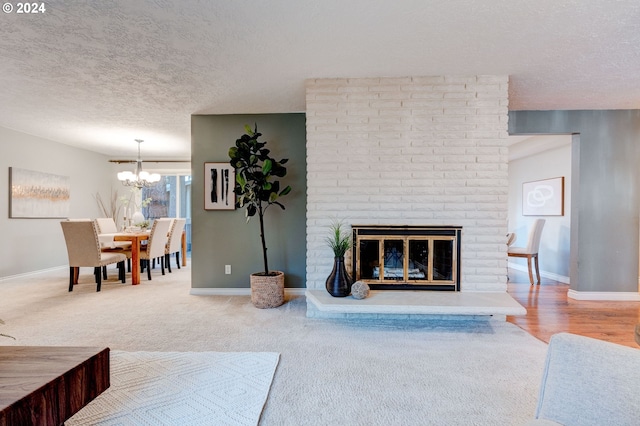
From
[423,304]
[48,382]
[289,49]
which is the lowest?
[423,304]

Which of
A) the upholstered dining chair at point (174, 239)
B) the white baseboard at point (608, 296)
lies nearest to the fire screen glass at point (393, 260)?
the white baseboard at point (608, 296)

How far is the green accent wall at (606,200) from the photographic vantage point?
13.1 feet

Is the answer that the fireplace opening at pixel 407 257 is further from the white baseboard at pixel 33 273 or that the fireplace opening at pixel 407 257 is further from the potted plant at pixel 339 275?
the white baseboard at pixel 33 273

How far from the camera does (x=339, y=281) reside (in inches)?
115

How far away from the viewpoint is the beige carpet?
1.69 metres

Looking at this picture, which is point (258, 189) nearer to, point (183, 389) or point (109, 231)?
point (183, 389)

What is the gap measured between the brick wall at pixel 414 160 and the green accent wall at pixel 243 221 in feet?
3.19

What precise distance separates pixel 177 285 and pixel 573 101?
18.6 feet

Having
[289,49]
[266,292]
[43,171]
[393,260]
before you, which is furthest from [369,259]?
[43,171]

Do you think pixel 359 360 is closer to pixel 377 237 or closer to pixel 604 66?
pixel 377 237

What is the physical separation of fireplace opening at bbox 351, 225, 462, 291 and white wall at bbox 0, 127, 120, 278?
5424 mm

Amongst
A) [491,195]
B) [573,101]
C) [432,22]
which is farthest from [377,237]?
[573,101]

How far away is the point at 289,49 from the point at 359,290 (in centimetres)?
212

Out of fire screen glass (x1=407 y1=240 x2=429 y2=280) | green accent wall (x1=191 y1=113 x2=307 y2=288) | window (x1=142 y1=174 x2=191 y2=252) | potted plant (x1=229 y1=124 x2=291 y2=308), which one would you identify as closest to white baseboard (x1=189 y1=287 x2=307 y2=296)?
green accent wall (x1=191 y1=113 x2=307 y2=288)
